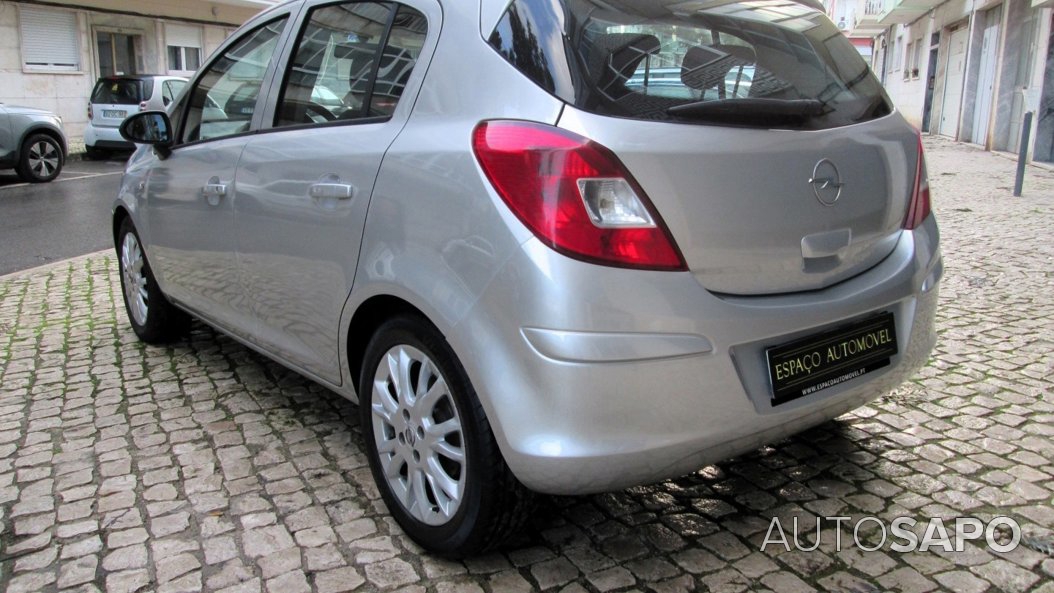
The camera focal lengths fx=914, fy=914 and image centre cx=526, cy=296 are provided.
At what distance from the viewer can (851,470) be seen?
320 cm

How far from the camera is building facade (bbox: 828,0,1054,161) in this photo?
16672 millimetres

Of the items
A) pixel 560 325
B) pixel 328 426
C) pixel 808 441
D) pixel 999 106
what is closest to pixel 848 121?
pixel 560 325

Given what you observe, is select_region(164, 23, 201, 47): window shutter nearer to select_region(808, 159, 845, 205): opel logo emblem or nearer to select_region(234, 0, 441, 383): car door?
select_region(234, 0, 441, 383): car door

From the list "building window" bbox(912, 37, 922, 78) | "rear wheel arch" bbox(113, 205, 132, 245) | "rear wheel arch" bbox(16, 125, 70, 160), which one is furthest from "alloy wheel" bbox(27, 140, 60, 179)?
"building window" bbox(912, 37, 922, 78)

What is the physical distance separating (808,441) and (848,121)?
1.35 metres

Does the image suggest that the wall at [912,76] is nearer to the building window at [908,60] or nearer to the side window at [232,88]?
the building window at [908,60]

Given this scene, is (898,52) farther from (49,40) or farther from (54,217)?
(54,217)

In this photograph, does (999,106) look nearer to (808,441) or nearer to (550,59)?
(808,441)

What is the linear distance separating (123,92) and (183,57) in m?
10.5

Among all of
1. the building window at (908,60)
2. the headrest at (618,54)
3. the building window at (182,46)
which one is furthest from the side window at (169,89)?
the building window at (908,60)

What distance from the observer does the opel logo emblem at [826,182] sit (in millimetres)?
2451

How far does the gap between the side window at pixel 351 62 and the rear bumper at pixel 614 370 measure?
92 centimetres

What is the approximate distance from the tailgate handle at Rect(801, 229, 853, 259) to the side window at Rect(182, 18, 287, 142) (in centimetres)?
219

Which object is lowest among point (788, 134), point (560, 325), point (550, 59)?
point (560, 325)
